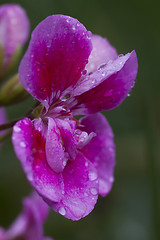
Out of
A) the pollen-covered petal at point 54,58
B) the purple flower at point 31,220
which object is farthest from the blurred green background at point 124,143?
the pollen-covered petal at point 54,58

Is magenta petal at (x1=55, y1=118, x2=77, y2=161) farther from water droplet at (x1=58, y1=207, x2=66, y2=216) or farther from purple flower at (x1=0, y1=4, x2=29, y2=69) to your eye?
purple flower at (x1=0, y1=4, x2=29, y2=69)

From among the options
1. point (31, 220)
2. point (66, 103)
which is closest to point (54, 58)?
point (66, 103)

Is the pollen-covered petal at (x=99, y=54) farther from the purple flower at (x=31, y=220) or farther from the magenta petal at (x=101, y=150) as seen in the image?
the purple flower at (x=31, y=220)

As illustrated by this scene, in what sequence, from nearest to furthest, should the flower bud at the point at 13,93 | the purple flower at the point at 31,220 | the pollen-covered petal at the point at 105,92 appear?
the pollen-covered petal at the point at 105,92 → the flower bud at the point at 13,93 → the purple flower at the point at 31,220

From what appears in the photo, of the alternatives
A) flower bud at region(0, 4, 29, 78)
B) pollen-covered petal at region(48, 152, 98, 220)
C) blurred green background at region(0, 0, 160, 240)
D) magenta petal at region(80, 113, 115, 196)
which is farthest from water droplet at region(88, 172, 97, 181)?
blurred green background at region(0, 0, 160, 240)

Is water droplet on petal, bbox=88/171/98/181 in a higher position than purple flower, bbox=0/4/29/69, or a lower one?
lower

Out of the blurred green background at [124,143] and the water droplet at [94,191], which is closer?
the water droplet at [94,191]

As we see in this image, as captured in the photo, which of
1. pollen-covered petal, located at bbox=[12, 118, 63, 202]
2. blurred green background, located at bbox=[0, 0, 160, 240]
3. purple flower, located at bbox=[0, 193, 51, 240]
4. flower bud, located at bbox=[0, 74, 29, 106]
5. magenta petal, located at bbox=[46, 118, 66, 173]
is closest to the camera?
pollen-covered petal, located at bbox=[12, 118, 63, 202]

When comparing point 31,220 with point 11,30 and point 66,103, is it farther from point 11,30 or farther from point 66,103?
point 11,30

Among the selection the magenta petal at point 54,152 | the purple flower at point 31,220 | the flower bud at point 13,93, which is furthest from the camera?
the purple flower at point 31,220
